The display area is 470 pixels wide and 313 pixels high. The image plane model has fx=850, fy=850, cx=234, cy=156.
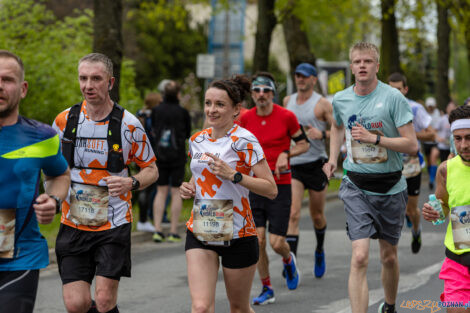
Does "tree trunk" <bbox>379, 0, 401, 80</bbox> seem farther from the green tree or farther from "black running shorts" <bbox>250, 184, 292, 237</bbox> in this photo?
the green tree

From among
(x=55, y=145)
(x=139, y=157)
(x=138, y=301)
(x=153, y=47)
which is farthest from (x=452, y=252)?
(x=153, y=47)

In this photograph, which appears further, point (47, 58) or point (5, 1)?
point (5, 1)

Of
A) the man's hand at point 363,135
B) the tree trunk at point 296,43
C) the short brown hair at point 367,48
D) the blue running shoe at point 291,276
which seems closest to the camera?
the man's hand at point 363,135

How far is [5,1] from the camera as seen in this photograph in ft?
54.6

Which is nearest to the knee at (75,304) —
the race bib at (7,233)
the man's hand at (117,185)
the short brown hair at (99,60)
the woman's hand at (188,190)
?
the man's hand at (117,185)

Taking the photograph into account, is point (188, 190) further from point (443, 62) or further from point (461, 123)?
point (443, 62)

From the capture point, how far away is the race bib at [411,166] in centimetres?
1062

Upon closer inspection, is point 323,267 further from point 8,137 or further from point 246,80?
point 8,137

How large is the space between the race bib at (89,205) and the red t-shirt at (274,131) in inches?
114

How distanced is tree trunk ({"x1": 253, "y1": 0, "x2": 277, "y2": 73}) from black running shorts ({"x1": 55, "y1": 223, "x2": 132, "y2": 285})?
13337 millimetres

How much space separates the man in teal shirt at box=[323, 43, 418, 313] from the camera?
6.59 meters

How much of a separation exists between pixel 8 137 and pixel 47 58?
37.3ft

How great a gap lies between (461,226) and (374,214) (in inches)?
59.8

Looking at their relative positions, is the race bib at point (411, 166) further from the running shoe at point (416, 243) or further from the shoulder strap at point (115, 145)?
the shoulder strap at point (115, 145)
